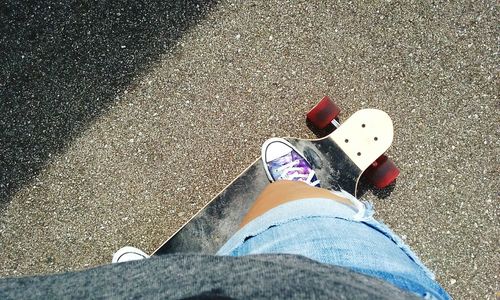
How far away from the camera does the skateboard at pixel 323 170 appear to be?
1.72 meters

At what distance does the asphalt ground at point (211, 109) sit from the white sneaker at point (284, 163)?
0.23ft

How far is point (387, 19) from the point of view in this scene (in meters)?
1.83

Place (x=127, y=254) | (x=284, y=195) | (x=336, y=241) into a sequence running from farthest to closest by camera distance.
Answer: (x=127, y=254) < (x=284, y=195) < (x=336, y=241)

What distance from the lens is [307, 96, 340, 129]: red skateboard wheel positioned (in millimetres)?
1743

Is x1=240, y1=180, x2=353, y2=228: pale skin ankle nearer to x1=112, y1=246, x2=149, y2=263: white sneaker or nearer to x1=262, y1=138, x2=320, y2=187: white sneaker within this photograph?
x1=262, y1=138, x2=320, y2=187: white sneaker

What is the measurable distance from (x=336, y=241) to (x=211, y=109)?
81 cm

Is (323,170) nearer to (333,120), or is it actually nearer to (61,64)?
(333,120)

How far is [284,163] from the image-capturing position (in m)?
1.76

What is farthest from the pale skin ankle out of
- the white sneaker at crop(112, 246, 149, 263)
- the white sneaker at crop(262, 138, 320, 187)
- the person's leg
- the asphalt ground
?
the white sneaker at crop(112, 246, 149, 263)

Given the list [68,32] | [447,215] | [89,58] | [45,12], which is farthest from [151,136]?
[447,215]

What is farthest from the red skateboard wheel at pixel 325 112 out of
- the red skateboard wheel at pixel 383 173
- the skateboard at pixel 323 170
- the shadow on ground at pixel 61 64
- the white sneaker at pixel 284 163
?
the shadow on ground at pixel 61 64

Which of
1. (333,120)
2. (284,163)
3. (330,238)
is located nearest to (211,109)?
(284,163)

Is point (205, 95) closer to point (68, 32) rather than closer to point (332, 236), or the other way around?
point (68, 32)

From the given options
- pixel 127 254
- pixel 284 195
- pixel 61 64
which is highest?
pixel 61 64
